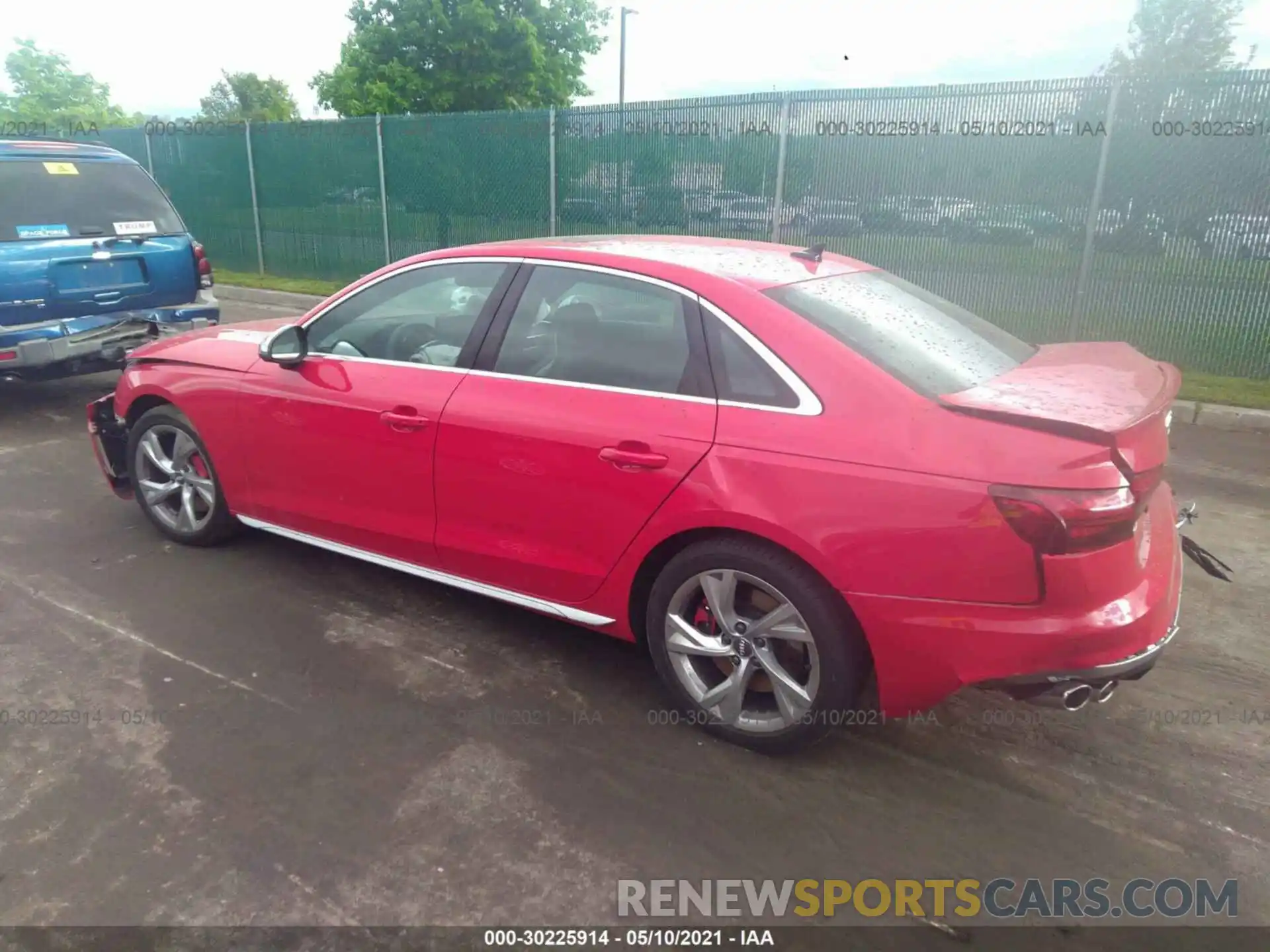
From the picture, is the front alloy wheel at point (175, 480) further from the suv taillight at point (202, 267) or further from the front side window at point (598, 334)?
the suv taillight at point (202, 267)

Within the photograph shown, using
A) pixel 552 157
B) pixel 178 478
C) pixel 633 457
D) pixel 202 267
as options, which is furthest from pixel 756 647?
pixel 552 157

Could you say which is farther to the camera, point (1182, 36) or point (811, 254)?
point (1182, 36)

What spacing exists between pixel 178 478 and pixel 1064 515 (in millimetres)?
4123

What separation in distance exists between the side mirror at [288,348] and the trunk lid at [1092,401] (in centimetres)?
271

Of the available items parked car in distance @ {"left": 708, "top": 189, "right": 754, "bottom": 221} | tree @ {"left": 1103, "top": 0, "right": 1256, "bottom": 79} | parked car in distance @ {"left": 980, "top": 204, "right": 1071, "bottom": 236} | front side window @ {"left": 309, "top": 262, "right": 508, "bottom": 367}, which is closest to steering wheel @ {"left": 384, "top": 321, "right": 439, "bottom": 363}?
front side window @ {"left": 309, "top": 262, "right": 508, "bottom": 367}

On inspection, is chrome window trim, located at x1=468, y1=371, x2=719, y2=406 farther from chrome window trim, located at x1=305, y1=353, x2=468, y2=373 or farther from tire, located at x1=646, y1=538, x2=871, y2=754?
tire, located at x1=646, y1=538, x2=871, y2=754

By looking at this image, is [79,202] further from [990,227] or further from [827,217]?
[990,227]

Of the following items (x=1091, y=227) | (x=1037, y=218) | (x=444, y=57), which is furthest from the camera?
(x=444, y=57)

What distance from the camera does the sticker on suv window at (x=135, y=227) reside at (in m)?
7.17

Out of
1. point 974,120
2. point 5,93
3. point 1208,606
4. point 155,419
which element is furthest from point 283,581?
point 5,93

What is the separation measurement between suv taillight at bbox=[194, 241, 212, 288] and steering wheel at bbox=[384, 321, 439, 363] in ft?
15.2

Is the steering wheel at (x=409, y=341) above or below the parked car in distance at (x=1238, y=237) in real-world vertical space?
below

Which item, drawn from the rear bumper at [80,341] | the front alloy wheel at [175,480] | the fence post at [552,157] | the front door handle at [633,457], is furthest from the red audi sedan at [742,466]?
the fence post at [552,157]

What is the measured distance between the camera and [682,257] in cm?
347
